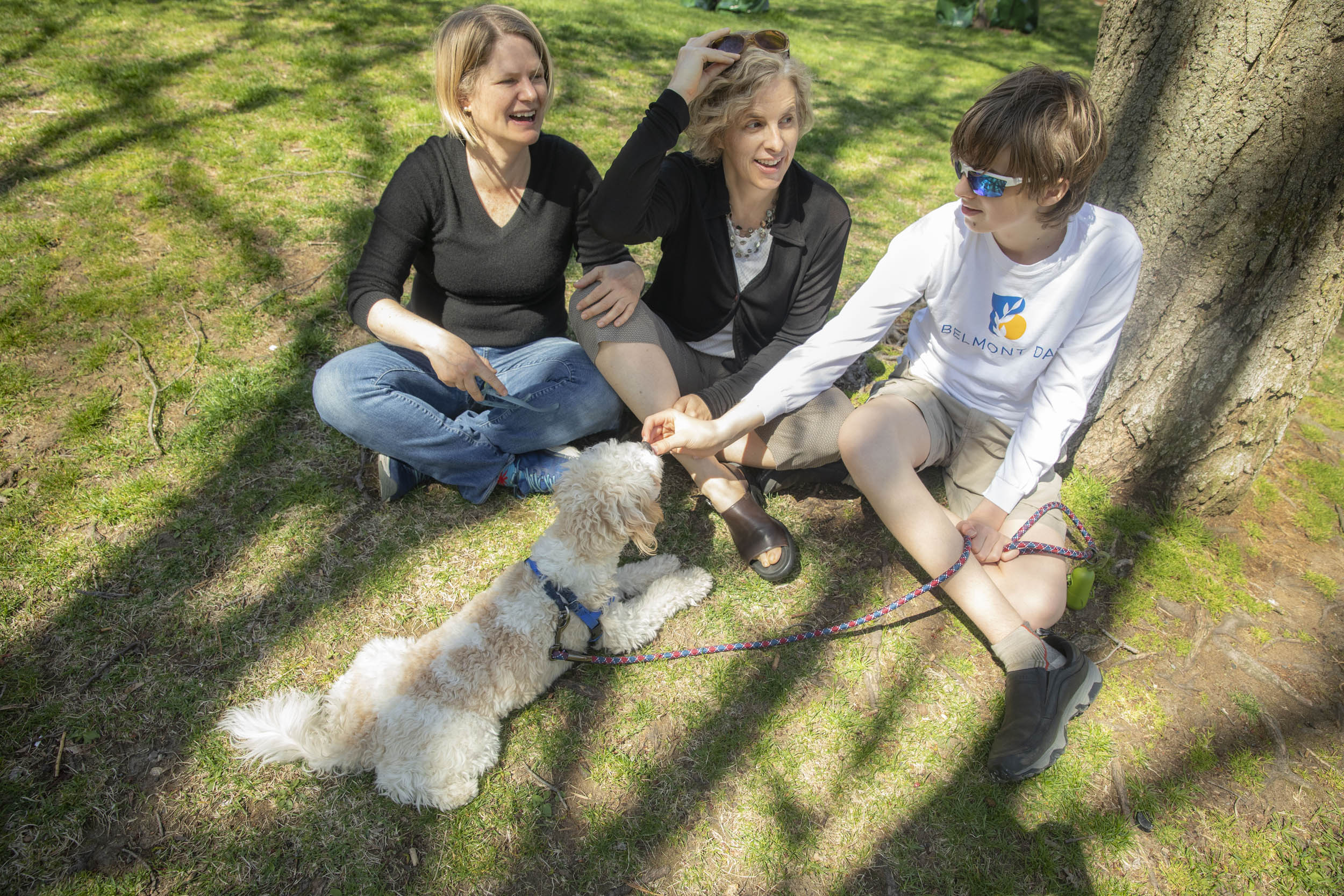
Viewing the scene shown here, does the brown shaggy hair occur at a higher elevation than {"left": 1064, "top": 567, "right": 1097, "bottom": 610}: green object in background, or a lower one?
higher

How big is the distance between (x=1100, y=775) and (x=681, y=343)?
212 cm

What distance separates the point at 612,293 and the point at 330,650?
5.44 feet

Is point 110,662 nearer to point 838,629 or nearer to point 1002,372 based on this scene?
point 838,629

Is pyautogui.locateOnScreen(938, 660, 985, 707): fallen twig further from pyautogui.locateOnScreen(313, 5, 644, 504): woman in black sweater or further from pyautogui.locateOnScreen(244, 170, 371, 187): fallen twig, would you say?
pyautogui.locateOnScreen(244, 170, 371, 187): fallen twig

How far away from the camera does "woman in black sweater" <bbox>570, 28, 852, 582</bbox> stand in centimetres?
242

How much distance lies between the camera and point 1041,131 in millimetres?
1922

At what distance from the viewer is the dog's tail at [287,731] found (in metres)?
1.97

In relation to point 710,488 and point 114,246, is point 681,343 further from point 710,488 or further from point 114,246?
point 114,246

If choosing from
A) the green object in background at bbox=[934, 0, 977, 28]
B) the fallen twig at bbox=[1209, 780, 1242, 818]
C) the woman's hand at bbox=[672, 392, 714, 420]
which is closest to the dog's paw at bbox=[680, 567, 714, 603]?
the woman's hand at bbox=[672, 392, 714, 420]

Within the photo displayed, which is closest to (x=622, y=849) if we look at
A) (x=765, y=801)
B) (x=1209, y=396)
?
(x=765, y=801)

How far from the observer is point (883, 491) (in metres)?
2.41

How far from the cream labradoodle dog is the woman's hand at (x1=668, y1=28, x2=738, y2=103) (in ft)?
4.22

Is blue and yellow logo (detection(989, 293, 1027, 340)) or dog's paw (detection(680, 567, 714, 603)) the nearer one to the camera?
blue and yellow logo (detection(989, 293, 1027, 340))

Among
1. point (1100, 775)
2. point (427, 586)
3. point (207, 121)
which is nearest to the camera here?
point (1100, 775)
